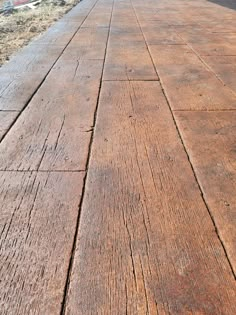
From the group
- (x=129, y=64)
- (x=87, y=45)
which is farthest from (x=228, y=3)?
(x=129, y=64)

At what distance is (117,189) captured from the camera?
1.47 meters

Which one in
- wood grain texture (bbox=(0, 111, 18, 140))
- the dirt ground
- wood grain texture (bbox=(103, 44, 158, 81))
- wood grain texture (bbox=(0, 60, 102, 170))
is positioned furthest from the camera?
the dirt ground

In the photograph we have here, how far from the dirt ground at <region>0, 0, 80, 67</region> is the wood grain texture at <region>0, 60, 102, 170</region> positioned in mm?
1315

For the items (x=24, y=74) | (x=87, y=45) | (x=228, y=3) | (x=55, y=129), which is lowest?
(x=228, y=3)

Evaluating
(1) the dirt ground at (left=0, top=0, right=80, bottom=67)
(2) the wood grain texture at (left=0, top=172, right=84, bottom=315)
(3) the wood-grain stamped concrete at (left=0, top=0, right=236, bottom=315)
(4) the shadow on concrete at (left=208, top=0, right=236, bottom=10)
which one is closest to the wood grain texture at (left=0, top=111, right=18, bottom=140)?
(3) the wood-grain stamped concrete at (left=0, top=0, right=236, bottom=315)

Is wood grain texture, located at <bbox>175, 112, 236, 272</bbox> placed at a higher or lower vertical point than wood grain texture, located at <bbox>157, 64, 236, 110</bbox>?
higher

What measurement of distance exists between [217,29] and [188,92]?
295cm

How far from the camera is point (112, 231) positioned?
1.25 metres

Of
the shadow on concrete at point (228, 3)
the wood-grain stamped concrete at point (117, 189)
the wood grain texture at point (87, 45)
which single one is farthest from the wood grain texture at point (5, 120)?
the shadow on concrete at point (228, 3)

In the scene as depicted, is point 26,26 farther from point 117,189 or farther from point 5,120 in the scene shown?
point 117,189

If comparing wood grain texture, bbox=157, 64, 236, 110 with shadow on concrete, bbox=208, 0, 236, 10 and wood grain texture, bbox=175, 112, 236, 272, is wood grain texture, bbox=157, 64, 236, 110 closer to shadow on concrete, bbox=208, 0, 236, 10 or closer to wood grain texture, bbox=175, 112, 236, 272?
wood grain texture, bbox=175, 112, 236, 272

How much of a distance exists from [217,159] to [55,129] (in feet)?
3.09

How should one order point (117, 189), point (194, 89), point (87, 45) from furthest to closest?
1. point (87, 45)
2. point (194, 89)
3. point (117, 189)

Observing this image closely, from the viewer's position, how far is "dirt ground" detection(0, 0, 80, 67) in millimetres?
4336
